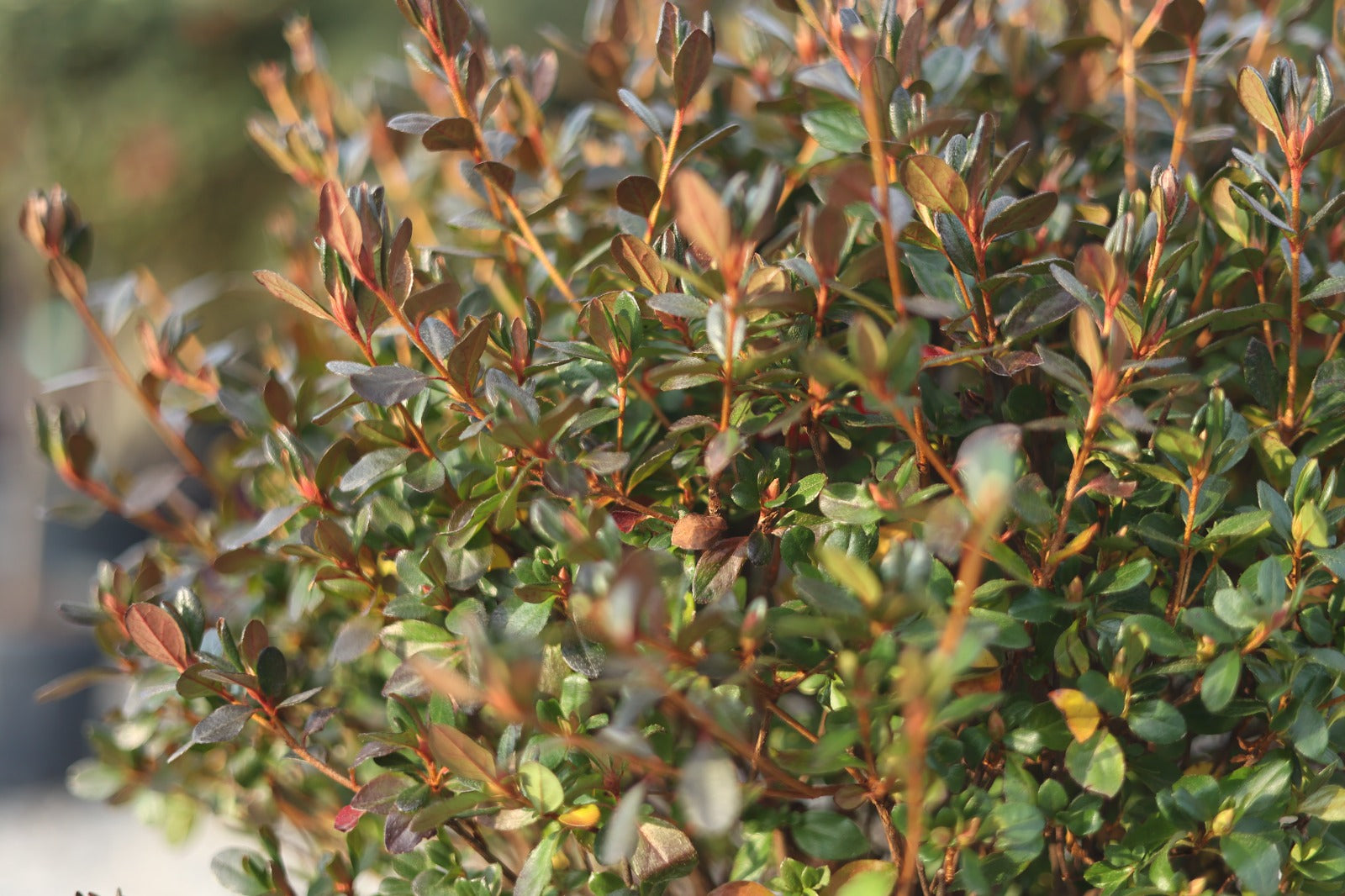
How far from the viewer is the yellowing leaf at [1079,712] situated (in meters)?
0.63

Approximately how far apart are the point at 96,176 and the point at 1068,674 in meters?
5.71

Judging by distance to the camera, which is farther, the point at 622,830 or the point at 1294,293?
the point at 1294,293

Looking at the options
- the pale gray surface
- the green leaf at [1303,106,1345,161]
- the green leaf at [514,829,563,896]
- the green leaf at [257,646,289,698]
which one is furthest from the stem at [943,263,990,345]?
the pale gray surface

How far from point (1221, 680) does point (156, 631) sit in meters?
0.71

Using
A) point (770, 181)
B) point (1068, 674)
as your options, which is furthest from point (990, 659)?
point (770, 181)

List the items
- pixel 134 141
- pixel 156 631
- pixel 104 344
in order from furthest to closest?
pixel 134 141 → pixel 104 344 → pixel 156 631

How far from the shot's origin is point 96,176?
17.0 feet

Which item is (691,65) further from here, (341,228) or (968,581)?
(968,581)

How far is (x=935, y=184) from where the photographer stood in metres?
0.65

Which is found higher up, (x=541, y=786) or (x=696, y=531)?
(x=696, y=531)

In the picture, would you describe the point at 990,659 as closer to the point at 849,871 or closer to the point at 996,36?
the point at 849,871

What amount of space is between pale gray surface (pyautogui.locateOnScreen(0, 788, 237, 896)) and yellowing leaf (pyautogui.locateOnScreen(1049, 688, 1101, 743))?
1840 mm

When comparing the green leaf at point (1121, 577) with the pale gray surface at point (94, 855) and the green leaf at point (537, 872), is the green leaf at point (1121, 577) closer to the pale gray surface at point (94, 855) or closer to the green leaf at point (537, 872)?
the green leaf at point (537, 872)

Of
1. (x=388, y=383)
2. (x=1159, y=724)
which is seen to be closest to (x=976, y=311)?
(x=1159, y=724)
